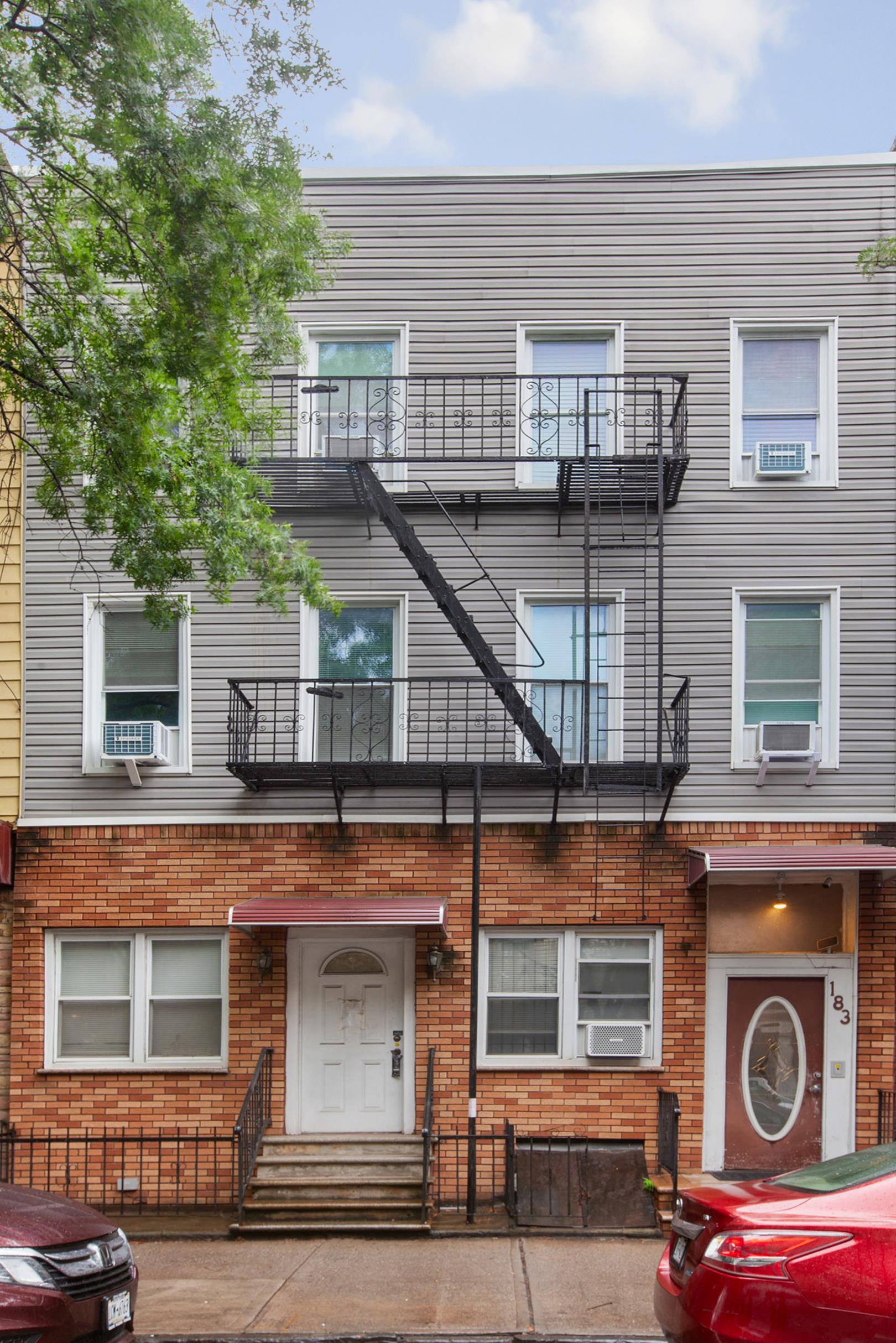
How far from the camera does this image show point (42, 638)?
45.2 ft

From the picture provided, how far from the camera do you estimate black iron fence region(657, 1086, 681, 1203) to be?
12055 millimetres

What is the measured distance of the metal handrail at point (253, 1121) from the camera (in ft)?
38.9

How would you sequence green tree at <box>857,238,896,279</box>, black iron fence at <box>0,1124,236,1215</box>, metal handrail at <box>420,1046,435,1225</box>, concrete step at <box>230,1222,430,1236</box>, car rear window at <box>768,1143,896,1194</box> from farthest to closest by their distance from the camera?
green tree at <box>857,238,896,279</box> < black iron fence at <box>0,1124,236,1215</box> < metal handrail at <box>420,1046,435,1225</box> < concrete step at <box>230,1222,430,1236</box> < car rear window at <box>768,1143,896,1194</box>

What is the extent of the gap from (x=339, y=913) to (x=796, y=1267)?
708 centimetres

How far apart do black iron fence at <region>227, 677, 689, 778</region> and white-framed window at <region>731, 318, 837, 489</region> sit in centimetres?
255

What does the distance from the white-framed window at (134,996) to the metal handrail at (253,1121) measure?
627 mm

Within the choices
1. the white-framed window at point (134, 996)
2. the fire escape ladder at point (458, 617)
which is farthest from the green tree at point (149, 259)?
the white-framed window at point (134, 996)

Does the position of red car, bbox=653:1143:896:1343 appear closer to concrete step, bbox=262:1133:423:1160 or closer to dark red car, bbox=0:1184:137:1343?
dark red car, bbox=0:1184:137:1343

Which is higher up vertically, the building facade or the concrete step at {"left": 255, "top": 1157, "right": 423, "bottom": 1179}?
the building facade

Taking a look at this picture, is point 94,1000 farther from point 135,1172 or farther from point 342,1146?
point 342,1146

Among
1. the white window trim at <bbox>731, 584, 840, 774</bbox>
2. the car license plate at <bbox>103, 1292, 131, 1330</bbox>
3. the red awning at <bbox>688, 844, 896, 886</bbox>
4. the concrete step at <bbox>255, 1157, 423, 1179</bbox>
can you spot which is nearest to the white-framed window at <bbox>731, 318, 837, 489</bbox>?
the white window trim at <bbox>731, 584, 840, 774</bbox>

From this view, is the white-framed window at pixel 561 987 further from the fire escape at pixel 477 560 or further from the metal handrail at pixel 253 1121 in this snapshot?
the metal handrail at pixel 253 1121

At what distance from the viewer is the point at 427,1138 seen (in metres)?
11.7

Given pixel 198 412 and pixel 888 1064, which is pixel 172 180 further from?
pixel 888 1064
